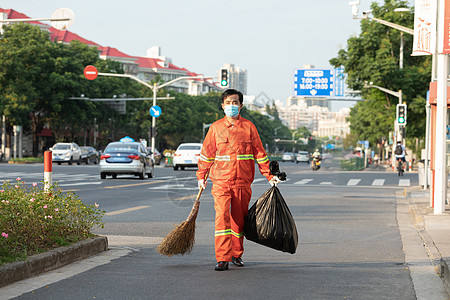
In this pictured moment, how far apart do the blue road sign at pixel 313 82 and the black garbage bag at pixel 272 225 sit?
146ft

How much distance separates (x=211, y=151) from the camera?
24.7 feet

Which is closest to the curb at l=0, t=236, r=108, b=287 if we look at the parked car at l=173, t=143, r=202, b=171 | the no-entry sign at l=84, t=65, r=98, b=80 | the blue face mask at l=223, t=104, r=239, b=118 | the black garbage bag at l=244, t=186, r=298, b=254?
the black garbage bag at l=244, t=186, r=298, b=254

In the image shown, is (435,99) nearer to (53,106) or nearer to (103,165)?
(103,165)

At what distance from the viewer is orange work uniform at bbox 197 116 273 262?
24.0 ft

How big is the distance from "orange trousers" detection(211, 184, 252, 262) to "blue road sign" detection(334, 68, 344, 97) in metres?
43.4

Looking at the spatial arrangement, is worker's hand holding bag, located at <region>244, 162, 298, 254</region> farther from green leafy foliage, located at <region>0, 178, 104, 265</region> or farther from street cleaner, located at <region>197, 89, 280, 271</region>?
green leafy foliage, located at <region>0, 178, 104, 265</region>

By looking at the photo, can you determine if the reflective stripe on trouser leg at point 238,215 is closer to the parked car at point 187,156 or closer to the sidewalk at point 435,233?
the sidewalk at point 435,233

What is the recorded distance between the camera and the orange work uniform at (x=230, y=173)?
732 cm

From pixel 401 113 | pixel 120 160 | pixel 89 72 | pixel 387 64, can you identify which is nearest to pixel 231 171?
pixel 120 160

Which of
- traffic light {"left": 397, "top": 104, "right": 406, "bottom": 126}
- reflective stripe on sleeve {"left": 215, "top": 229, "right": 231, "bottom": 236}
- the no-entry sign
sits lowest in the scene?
reflective stripe on sleeve {"left": 215, "top": 229, "right": 231, "bottom": 236}

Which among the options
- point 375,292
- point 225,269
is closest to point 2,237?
point 225,269

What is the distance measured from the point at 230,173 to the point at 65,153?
150 feet

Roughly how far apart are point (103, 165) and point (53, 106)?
3445 centimetres

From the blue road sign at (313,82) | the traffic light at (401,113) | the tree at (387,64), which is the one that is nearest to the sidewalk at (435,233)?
the traffic light at (401,113)
